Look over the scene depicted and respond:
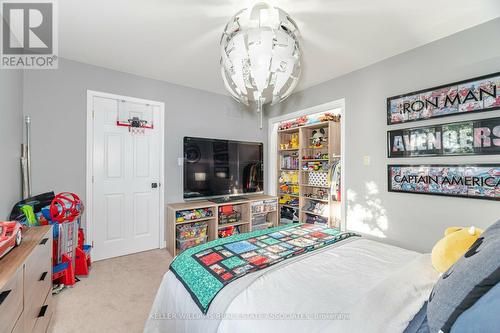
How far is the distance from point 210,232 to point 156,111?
196 centimetres

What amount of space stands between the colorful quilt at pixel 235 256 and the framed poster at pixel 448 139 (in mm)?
1247

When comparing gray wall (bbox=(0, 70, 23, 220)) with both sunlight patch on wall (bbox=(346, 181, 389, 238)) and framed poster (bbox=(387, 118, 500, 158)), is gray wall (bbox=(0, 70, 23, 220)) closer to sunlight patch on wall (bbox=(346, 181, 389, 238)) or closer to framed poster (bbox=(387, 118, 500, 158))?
sunlight patch on wall (bbox=(346, 181, 389, 238))

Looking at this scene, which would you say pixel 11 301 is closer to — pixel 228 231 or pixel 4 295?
pixel 4 295

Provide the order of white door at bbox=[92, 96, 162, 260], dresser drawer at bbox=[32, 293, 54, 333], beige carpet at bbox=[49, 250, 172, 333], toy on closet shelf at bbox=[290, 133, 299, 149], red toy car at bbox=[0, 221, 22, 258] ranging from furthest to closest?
toy on closet shelf at bbox=[290, 133, 299, 149] < white door at bbox=[92, 96, 162, 260] < beige carpet at bbox=[49, 250, 172, 333] < dresser drawer at bbox=[32, 293, 54, 333] < red toy car at bbox=[0, 221, 22, 258]

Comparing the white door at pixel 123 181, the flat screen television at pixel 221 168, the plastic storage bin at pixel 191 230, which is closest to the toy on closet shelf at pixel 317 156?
the flat screen television at pixel 221 168

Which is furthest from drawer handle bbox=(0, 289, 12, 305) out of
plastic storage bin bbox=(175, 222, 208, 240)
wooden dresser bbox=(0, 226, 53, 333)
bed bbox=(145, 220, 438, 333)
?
plastic storage bin bbox=(175, 222, 208, 240)

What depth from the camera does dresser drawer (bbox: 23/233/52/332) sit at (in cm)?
114

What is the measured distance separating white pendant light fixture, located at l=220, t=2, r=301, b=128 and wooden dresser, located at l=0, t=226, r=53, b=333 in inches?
61.7

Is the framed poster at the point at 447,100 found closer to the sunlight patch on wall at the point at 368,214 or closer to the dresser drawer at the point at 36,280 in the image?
the sunlight patch on wall at the point at 368,214

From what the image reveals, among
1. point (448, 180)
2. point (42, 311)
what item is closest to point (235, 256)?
point (42, 311)

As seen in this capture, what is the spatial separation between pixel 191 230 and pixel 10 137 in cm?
210

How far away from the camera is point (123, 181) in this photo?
2.92 metres

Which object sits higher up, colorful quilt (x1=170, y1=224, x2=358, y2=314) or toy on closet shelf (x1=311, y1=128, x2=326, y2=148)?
toy on closet shelf (x1=311, y1=128, x2=326, y2=148)

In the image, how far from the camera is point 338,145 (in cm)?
346
